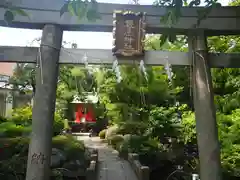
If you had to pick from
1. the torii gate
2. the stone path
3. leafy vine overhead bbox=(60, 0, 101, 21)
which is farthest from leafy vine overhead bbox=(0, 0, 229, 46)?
the stone path

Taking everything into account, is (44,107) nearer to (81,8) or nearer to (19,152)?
(81,8)

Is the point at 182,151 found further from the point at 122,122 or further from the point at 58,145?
the point at 58,145

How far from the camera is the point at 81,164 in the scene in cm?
615

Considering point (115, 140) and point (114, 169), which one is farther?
point (115, 140)

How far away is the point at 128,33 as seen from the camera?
375 cm

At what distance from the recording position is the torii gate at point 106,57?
11.0 feet

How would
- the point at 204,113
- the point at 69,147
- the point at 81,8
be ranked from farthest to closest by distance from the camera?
1. the point at 69,147
2. the point at 204,113
3. the point at 81,8

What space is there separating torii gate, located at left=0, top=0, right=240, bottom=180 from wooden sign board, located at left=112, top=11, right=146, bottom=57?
3.7 inches

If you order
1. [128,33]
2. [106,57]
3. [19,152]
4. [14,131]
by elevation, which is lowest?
[19,152]

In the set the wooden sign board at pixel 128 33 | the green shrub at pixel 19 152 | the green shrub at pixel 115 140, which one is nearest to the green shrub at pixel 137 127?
the green shrub at pixel 19 152

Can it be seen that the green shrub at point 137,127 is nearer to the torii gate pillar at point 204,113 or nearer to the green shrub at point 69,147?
the green shrub at point 69,147

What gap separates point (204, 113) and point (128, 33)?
155 cm

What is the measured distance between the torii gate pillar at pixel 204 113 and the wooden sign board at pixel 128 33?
0.77 m

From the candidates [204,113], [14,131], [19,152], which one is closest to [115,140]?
[14,131]
